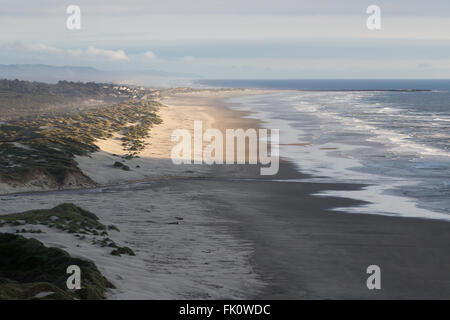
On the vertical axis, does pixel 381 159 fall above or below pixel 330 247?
above

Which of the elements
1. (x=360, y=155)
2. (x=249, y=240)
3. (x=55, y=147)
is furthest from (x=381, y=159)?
(x=249, y=240)

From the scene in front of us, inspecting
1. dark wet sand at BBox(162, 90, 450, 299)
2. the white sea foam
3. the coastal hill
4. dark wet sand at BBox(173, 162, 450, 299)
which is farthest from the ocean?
the coastal hill

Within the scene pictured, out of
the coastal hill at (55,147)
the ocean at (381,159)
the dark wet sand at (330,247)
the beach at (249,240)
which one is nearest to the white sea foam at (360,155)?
the ocean at (381,159)

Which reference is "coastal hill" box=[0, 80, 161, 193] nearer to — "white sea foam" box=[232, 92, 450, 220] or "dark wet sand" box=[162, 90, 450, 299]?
"dark wet sand" box=[162, 90, 450, 299]

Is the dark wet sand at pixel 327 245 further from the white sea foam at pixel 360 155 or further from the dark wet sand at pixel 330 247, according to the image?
the white sea foam at pixel 360 155

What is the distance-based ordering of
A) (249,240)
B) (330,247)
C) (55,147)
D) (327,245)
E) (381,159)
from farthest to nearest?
(381,159), (55,147), (249,240), (327,245), (330,247)

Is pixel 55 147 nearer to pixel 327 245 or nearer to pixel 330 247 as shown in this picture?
pixel 327 245
